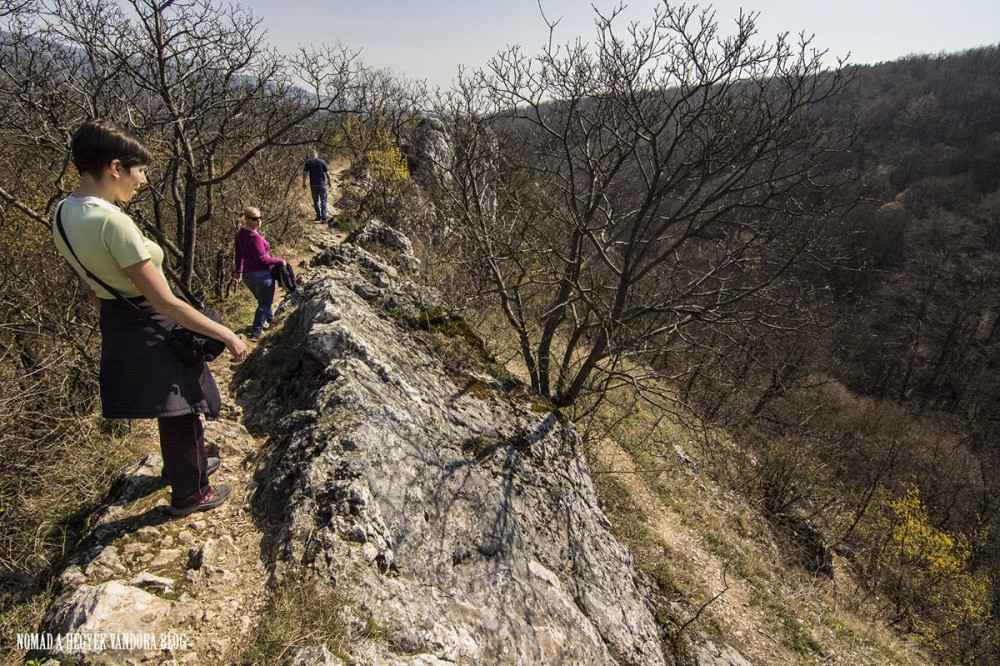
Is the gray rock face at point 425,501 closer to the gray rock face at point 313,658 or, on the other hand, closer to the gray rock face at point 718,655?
the gray rock face at point 313,658

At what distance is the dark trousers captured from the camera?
2268mm

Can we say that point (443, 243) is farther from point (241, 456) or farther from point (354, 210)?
point (241, 456)

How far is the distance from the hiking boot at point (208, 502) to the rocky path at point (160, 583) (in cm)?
5

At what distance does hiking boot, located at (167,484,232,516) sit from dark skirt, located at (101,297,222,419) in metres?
0.70

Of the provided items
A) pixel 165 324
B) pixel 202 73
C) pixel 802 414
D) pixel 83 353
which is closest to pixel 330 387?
pixel 165 324

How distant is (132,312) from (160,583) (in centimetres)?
125

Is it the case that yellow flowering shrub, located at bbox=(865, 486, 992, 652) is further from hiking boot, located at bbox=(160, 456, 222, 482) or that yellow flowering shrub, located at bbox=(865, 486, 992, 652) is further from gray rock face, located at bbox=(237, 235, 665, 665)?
hiking boot, located at bbox=(160, 456, 222, 482)

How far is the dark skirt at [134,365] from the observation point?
1980mm

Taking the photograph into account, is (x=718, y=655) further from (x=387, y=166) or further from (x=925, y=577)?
(x=925, y=577)

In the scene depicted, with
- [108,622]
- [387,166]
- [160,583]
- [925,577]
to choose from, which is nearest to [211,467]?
[160,583]

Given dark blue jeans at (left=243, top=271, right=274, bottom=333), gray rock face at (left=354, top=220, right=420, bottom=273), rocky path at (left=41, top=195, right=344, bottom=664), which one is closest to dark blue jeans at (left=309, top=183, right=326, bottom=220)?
gray rock face at (left=354, top=220, right=420, bottom=273)

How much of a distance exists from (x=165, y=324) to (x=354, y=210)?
9.88 meters

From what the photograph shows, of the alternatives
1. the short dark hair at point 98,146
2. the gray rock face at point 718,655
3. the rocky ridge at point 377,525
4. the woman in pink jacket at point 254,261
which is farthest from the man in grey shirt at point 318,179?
the gray rock face at point 718,655

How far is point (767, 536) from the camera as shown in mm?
8805
